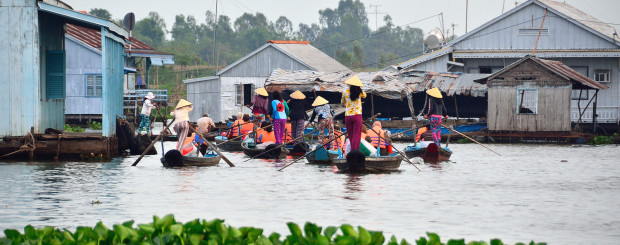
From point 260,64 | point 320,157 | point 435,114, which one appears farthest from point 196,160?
point 260,64

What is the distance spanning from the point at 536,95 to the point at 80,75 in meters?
20.7

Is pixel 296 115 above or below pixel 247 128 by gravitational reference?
above

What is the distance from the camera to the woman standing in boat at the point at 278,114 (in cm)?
2416

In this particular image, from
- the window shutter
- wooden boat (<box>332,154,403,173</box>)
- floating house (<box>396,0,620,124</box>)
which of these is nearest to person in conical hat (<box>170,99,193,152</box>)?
wooden boat (<box>332,154,403,173</box>)

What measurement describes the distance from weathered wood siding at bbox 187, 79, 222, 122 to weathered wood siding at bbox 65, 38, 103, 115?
7.16 m

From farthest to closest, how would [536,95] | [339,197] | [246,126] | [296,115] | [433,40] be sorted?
[433,40] < [536,95] < [246,126] < [296,115] < [339,197]

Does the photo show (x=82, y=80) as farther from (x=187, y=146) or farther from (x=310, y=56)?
(x=187, y=146)

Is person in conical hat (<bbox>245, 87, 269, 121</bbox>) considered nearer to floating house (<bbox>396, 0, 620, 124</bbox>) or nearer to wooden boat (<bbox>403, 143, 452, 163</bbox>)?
wooden boat (<bbox>403, 143, 452, 163</bbox>)

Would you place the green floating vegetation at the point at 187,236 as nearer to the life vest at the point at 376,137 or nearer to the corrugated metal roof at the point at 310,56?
the life vest at the point at 376,137

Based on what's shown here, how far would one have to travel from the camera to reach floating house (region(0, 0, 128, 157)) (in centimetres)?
2108

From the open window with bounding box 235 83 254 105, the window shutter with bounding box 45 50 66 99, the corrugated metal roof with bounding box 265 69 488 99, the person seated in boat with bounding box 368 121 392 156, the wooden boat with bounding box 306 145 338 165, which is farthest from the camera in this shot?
the open window with bounding box 235 83 254 105

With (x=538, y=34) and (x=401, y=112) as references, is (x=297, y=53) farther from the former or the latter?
(x=538, y=34)

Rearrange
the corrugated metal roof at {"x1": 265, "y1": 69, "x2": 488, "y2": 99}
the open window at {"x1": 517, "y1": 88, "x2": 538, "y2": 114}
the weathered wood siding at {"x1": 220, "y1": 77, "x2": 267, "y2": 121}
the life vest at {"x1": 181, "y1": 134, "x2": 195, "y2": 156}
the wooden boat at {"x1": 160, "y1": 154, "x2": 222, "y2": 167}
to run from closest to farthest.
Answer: the wooden boat at {"x1": 160, "y1": 154, "x2": 222, "y2": 167}, the life vest at {"x1": 181, "y1": 134, "x2": 195, "y2": 156}, the open window at {"x1": 517, "y1": 88, "x2": 538, "y2": 114}, the corrugated metal roof at {"x1": 265, "y1": 69, "x2": 488, "y2": 99}, the weathered wood siding at {"x1": 220, "y1": 77, "x2": 267, "y2": 121}

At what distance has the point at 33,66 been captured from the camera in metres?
21.2
